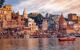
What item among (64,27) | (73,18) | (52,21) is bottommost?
(64,27)

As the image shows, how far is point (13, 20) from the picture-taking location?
20.5 meters

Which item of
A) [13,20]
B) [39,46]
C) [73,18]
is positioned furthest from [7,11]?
[73,18]

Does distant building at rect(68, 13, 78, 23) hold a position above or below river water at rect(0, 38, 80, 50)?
above

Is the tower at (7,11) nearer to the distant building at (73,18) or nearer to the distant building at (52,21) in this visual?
the distant building at (52,21)

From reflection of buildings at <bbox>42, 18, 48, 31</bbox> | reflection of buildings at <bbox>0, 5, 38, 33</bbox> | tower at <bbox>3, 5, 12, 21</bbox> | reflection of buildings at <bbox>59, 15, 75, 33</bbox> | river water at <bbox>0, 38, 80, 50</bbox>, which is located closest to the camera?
river water at <bbox>0, 38, 80, 50</bbox>

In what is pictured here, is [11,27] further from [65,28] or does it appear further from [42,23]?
[65,28]

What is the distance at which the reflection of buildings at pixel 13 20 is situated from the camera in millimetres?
20531

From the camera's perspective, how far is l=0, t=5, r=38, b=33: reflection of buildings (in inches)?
808

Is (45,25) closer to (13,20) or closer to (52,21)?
(52,21)

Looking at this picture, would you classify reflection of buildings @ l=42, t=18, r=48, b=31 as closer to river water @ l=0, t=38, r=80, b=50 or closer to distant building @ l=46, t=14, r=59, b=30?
distant building @ l=46, t=14, r=59, b=30

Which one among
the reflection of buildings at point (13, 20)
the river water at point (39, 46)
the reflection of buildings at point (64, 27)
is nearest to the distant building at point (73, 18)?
the reflection of buildings at point (64, 27)

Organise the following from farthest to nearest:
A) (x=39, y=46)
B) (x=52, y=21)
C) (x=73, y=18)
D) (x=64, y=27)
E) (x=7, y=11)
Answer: (x=64, y=27) < (x=52, y=21) < (x=73, y=18) < (x=7, y=11) < (x=39, y=46)

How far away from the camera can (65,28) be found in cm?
2408

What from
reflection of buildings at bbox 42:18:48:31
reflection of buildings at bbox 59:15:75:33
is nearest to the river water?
reflection of buildings at bbox 42:18:48:31
